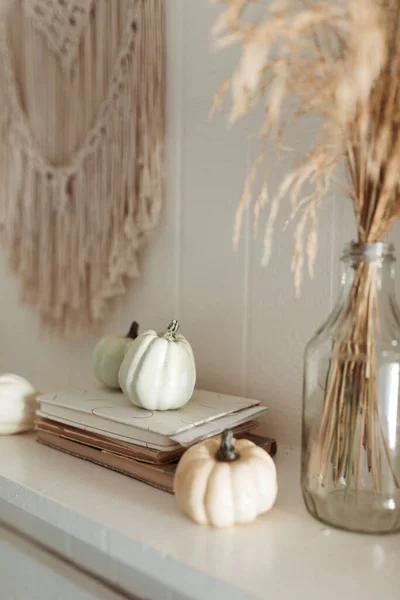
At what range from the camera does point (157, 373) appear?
2.56 ft

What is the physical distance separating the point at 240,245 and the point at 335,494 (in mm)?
430

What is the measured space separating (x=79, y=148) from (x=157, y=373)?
1.75 feet

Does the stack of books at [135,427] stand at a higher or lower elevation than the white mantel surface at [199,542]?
higher

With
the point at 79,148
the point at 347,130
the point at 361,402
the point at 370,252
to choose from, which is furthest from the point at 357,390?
the point at 79,148

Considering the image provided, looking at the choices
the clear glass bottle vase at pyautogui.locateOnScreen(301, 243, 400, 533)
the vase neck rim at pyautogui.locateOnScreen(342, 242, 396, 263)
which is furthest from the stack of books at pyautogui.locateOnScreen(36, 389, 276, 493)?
the vase neck rim at pyautogui.locateOnScreen(342, 242, 396, 263)

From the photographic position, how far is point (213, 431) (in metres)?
0.73

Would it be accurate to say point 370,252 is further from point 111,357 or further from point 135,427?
point 111,357

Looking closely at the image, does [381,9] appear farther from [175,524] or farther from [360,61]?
[175,524]

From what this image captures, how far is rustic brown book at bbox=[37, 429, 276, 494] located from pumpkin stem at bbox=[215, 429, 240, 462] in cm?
10

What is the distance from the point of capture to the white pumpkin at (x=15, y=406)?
0.89 m

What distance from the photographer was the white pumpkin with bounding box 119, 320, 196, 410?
78 cm

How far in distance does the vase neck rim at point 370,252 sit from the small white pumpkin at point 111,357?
41 centimetres

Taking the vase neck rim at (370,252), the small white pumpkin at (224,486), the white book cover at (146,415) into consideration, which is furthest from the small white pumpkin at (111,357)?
the vase neck rim at (370,252)

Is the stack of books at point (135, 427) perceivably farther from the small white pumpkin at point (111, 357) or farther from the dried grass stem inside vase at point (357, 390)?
the dried grass stem inside vase at point (357, 390)
